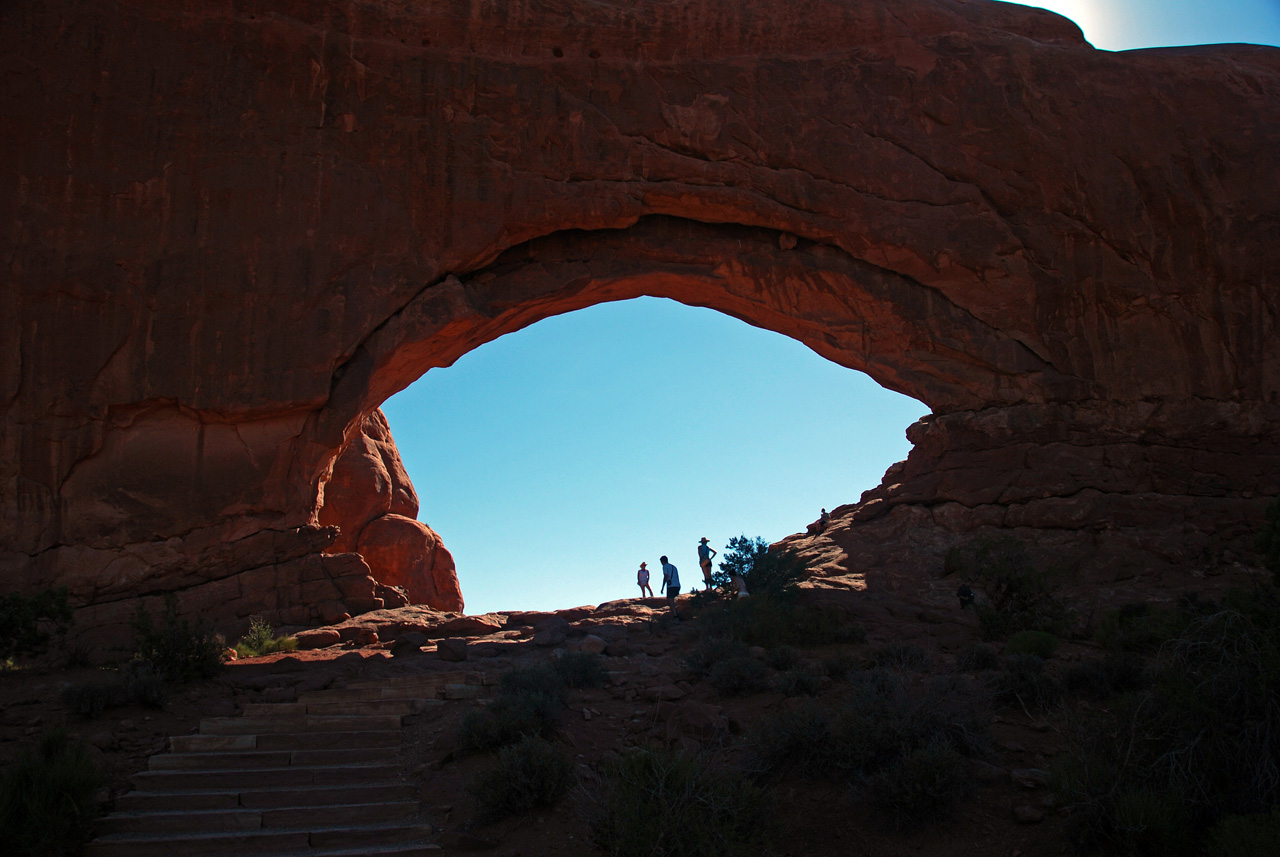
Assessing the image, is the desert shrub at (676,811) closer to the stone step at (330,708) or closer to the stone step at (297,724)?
the stone step at (297,724)

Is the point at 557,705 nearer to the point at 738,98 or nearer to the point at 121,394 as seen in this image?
the point at 121,394

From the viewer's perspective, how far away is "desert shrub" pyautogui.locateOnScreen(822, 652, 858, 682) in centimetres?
862

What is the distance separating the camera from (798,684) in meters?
8.07

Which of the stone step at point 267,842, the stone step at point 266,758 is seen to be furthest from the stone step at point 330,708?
the stone step at point 267,842

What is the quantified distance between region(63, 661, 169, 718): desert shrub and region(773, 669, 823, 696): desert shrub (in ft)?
20.0

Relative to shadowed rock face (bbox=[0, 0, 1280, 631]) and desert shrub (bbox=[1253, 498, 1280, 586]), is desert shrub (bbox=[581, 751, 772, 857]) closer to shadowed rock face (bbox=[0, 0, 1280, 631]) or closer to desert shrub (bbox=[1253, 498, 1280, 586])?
desert shrub (bbox=[1253, 498, 1280, 586])

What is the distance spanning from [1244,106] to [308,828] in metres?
18.3

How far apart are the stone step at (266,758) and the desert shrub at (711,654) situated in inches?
128

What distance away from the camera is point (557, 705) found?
7.96 metres

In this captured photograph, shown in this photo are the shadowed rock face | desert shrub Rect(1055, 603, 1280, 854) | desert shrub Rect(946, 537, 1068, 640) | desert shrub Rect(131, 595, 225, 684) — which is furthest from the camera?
the shadowed rock face

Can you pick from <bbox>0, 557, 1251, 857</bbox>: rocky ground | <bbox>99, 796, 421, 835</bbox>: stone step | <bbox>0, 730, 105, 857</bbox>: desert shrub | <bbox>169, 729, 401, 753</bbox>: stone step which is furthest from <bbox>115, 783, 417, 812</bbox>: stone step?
<bbox>169, 729, 401, 753</bbox>: stone step

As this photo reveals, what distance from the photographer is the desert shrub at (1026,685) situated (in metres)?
7.27

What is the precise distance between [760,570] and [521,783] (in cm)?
701

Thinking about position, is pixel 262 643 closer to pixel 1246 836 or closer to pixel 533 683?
pixel 533 683
